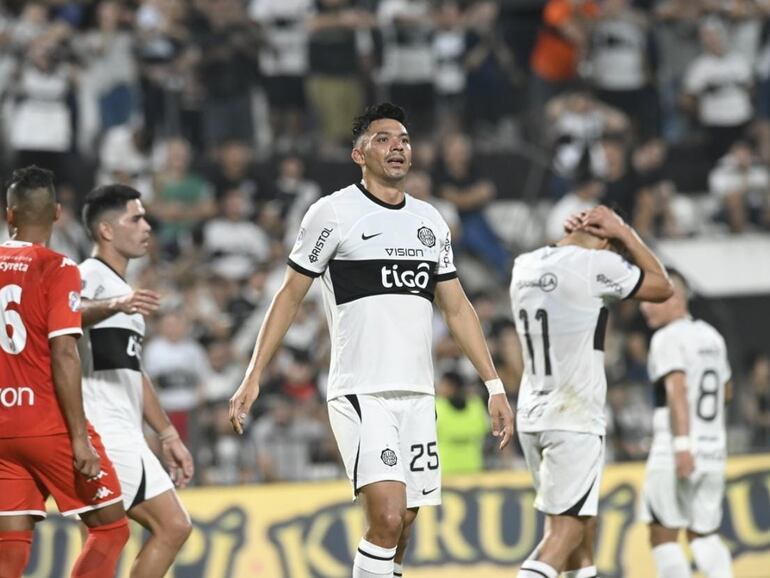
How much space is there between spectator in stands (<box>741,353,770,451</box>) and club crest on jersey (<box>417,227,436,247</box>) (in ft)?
25.6

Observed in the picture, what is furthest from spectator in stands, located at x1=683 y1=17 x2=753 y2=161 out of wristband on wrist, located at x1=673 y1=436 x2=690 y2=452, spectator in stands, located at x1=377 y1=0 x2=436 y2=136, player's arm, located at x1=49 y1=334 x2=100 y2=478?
player's arm, located at x1=49 y1=334 x2=100 y2=478

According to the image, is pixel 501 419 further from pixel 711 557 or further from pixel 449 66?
pixel 449 66

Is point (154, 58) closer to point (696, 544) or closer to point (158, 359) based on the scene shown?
point (158, 359)

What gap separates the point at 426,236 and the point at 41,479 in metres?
2.40

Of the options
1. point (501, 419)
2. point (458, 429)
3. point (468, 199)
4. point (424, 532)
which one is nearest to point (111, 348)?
point (501, 419)

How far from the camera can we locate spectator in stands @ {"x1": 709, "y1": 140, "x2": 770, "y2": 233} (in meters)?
18.4

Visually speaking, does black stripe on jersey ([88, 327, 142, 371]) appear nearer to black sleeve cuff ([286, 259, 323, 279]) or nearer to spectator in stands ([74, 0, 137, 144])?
black sleeve cuff ([286, 259, 323, 279])

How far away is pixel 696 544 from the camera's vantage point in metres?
11.2

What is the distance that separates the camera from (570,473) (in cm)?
937

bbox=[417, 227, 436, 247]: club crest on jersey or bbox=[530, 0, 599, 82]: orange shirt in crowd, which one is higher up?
bbox=[530, 0, 599, 82]: orange shirt in crowd

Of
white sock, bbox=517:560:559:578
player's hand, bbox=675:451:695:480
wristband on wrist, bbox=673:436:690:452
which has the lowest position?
white sock, bbox=517:560:559:578

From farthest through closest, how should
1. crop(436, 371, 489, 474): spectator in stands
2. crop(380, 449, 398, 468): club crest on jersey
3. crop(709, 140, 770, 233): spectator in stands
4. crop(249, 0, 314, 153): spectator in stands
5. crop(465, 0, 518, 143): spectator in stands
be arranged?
crop(465, 0, 518, 143): spectator in stands → crop(249, 0, 314, 153): spectator in stands → crop(709, 140, 770, 233): spectator in stands → crop(436, 371, 489, 474): spectator in stands → crop(380, 449, 398, 468): club crest on jersey

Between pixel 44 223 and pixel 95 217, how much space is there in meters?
1.12

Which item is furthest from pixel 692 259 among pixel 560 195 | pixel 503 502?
pixel 503 502
